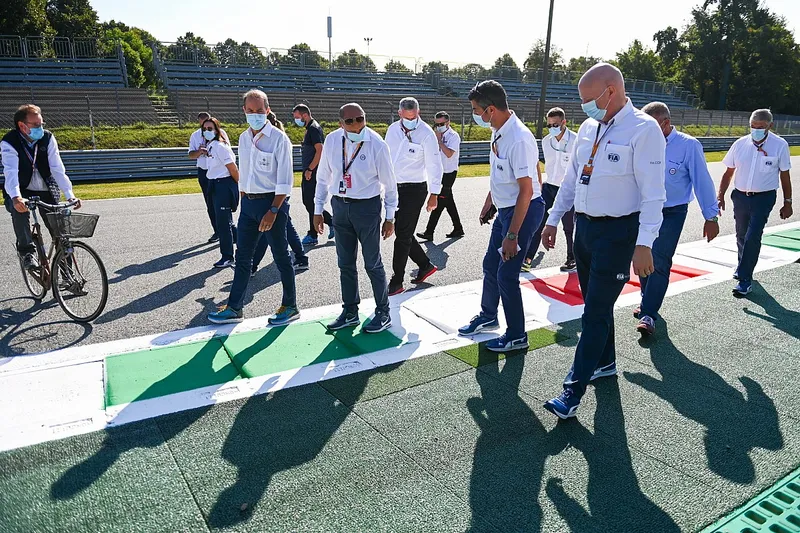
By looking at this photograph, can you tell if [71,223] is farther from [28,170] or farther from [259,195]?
[259,195]

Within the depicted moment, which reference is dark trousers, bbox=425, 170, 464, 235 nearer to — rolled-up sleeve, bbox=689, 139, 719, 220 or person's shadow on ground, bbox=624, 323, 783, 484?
rolled-up sleeve, bbox=689, 139, 719, 220

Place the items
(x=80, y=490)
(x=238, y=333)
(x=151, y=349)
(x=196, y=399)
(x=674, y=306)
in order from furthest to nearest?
(x=674, y=306) < (x=238, y=333) < (x=151, y=349) < (x=196, y=399) < (x=80, y=490)

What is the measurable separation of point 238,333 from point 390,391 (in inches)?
70.8

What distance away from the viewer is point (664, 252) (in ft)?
17.2

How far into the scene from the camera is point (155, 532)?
8.64 feet

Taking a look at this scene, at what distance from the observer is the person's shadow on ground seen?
10.9ft

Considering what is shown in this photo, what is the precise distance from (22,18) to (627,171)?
39.6 metres

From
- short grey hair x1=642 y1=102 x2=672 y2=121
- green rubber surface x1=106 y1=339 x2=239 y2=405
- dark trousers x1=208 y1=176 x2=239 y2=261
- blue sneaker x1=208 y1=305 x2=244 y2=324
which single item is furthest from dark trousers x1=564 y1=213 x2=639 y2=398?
dark trousers x1=208 y1=176 x2=239 y2=261

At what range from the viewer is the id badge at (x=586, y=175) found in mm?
3595

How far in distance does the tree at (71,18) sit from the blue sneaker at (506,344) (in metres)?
48.0

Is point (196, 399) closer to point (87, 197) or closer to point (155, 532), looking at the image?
point (155, 532)

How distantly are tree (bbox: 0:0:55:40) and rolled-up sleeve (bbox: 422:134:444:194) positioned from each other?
3478 cm

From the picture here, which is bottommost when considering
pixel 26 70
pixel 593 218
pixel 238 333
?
pixel 238 333

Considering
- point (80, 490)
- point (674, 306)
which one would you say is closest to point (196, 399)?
point (80, 490)
